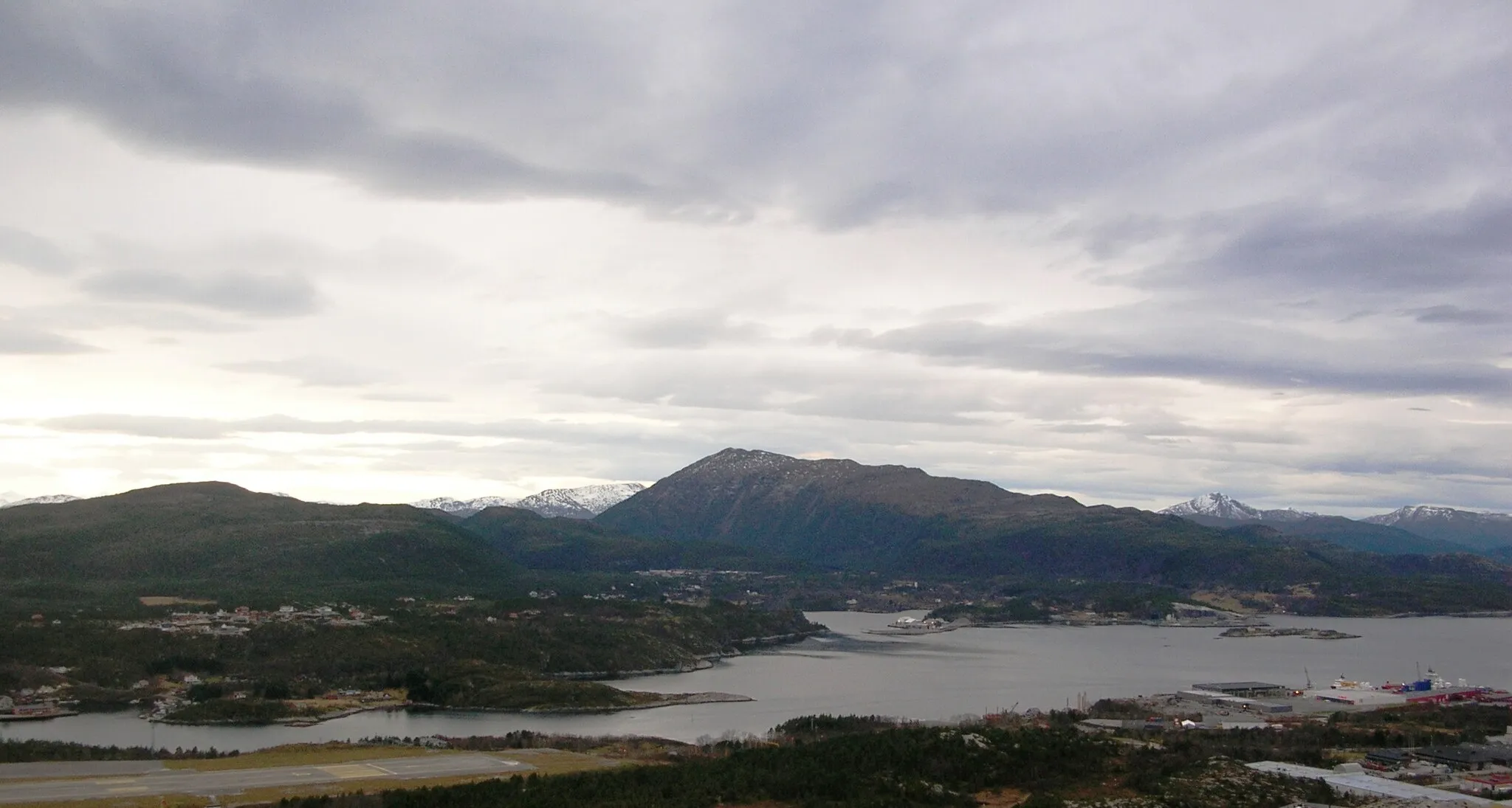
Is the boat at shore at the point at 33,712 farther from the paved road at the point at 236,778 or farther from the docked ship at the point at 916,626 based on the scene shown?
the docked ship at the point at 916,626

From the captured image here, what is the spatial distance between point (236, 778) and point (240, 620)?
58.5 metres

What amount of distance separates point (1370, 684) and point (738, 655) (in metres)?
55.7

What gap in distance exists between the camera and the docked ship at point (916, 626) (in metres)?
143

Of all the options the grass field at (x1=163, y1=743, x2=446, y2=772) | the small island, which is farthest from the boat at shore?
the small island

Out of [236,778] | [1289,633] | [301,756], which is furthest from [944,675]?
[1289,633]

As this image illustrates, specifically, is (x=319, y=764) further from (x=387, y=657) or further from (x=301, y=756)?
(x=387, y=657)

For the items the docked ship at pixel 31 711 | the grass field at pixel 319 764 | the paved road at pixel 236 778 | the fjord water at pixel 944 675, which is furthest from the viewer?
the docked ship at pixel 31 711

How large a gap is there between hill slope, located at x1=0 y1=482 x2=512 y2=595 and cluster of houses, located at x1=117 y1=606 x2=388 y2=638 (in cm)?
1619

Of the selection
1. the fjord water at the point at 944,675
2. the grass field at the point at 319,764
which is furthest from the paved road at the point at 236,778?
the fjord water at the point at 944,675

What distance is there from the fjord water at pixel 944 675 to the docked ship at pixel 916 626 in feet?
8.09

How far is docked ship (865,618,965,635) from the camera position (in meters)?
143

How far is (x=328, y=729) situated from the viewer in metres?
64.8

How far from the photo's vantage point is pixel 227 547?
143625mm

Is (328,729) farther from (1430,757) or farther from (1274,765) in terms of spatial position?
(1430,757)
